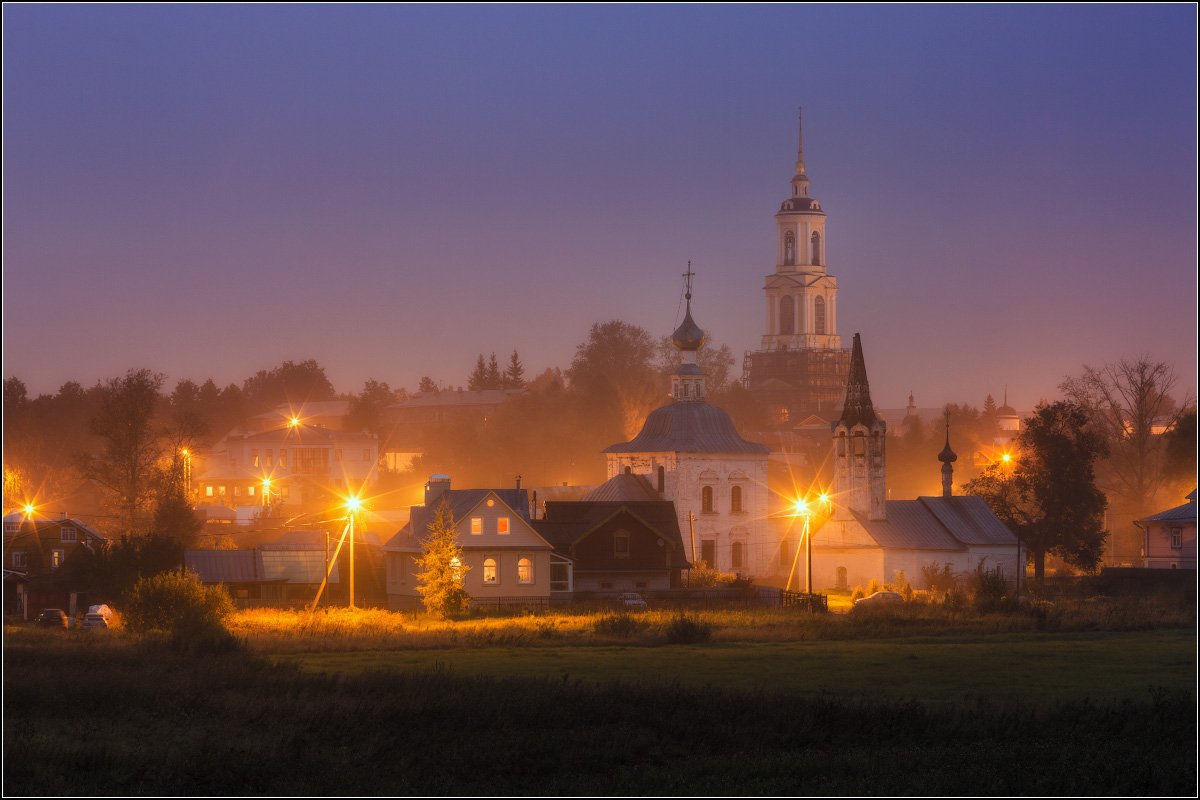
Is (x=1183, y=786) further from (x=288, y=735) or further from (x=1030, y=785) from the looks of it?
(x=288, y=735)

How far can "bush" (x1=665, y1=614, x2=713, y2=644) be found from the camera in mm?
41375

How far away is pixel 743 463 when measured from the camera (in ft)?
253

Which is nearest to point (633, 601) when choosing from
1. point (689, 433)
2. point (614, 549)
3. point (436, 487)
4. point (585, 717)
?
point (614, 549)

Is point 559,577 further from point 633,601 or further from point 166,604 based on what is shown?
point 166,604

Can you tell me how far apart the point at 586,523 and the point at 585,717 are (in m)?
33.9

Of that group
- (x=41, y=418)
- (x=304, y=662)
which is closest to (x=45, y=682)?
(x=304, y=662)

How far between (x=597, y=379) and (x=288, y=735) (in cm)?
9033

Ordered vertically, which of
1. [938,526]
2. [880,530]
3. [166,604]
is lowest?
[166,604]

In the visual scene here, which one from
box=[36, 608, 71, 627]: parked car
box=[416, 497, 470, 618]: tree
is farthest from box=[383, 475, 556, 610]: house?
box=[36, 608, 71, 627]: parked car

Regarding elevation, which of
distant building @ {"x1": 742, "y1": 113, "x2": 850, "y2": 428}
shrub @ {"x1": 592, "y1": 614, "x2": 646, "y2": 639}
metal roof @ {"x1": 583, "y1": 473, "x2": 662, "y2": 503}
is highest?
distant building @ {"x1": 742, "y1": 113, "x2": 850, "y2": 428}

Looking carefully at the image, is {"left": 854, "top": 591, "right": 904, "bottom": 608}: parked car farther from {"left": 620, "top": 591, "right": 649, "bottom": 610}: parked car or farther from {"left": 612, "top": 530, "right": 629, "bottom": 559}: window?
{"left": 612, "top": 530, "right": 629, "bottom": 559}: window

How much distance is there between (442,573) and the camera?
159ft

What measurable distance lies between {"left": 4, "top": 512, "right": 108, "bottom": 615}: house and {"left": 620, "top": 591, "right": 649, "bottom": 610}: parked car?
1665 cm

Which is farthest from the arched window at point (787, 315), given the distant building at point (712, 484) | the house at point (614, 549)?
the house at point (614, 549)
